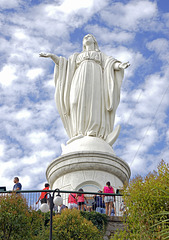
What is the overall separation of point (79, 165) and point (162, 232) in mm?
7307

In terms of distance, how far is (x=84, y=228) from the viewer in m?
13.3

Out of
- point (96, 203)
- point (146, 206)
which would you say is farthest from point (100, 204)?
point (146, 206)

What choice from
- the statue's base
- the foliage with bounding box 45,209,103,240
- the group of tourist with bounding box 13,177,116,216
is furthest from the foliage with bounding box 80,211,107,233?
the statue's base

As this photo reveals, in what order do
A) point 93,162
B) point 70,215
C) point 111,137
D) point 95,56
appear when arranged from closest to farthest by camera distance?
1. point 70,215
2. point 93,162
3. point 111,137
4. point 95,56

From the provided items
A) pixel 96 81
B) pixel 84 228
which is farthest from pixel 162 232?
pixel 96 81

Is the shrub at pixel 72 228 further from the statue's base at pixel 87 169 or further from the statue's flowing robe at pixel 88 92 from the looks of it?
the statue's flowing robe at pixel 88 92

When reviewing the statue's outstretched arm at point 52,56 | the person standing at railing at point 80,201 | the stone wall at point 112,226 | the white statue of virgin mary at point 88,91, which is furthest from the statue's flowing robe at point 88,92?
the stone wall at point 112,226

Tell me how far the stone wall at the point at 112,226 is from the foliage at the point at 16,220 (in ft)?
8.45

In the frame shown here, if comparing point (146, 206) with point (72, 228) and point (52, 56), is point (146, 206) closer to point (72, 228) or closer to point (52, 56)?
point (72, 228)

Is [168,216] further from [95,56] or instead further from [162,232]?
[95,56]

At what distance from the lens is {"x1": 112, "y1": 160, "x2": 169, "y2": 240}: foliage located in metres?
12.3

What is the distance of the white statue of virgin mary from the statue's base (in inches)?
59.2

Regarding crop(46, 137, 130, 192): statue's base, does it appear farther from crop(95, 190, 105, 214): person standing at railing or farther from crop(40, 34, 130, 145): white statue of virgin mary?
crop(95, 190, 105, 214): person standing at railing

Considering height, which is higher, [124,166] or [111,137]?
[111,137]
